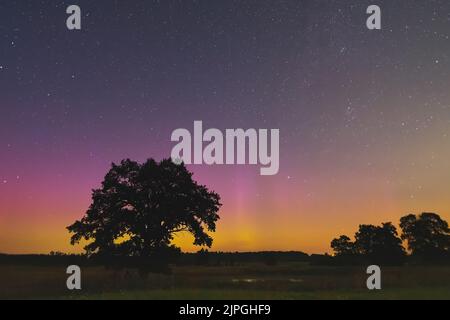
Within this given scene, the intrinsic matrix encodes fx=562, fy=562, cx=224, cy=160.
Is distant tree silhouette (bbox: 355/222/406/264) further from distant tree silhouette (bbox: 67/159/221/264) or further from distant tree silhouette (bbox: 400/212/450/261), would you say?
distant tree silhouette (bbox: 67/159/221/264)

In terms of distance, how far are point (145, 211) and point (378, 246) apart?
51.2 meters

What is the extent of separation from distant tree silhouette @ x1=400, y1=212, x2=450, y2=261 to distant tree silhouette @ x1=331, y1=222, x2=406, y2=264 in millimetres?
3105

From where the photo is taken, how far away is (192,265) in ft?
206

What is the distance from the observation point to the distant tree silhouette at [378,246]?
7856 cm

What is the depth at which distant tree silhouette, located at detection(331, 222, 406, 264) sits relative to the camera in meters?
78.6

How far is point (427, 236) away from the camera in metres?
84.6

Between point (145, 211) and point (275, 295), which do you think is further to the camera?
point (145, 211)

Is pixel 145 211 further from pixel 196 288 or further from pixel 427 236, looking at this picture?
pixel 427 236

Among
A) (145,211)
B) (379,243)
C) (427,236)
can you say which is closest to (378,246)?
(379,243)
